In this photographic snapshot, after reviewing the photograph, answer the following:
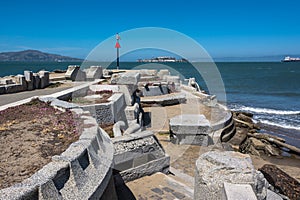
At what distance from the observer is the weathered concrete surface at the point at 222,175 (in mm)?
3092

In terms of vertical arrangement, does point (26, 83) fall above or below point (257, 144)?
above

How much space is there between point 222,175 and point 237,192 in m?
0.37

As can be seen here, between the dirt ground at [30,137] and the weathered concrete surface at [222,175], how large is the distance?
7.23 ft

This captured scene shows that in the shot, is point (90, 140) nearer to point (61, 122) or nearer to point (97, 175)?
point (97, 175)

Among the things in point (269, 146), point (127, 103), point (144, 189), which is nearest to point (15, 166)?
point (144, 189)

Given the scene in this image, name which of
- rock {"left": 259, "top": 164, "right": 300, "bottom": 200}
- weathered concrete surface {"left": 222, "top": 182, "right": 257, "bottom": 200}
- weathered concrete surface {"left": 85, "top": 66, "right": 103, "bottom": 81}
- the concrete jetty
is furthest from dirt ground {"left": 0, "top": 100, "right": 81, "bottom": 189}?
weathered concrete surface {"left": 85, "top": 66, "right": 103, "bottom": 81}

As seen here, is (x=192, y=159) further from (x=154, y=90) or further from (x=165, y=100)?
(x=154, y=90)

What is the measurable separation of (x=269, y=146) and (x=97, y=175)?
33.1 ft

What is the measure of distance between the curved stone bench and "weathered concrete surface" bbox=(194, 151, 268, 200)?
1435 mm

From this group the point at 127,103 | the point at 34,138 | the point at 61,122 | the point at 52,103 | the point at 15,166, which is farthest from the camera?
the point at 127,103

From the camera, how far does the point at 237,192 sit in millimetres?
2832

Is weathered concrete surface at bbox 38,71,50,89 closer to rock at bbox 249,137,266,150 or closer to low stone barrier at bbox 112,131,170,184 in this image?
low stone barrier at bbox 112,131,170,184

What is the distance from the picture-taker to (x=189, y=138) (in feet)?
30.4

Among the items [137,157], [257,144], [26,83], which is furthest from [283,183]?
[26,83]
